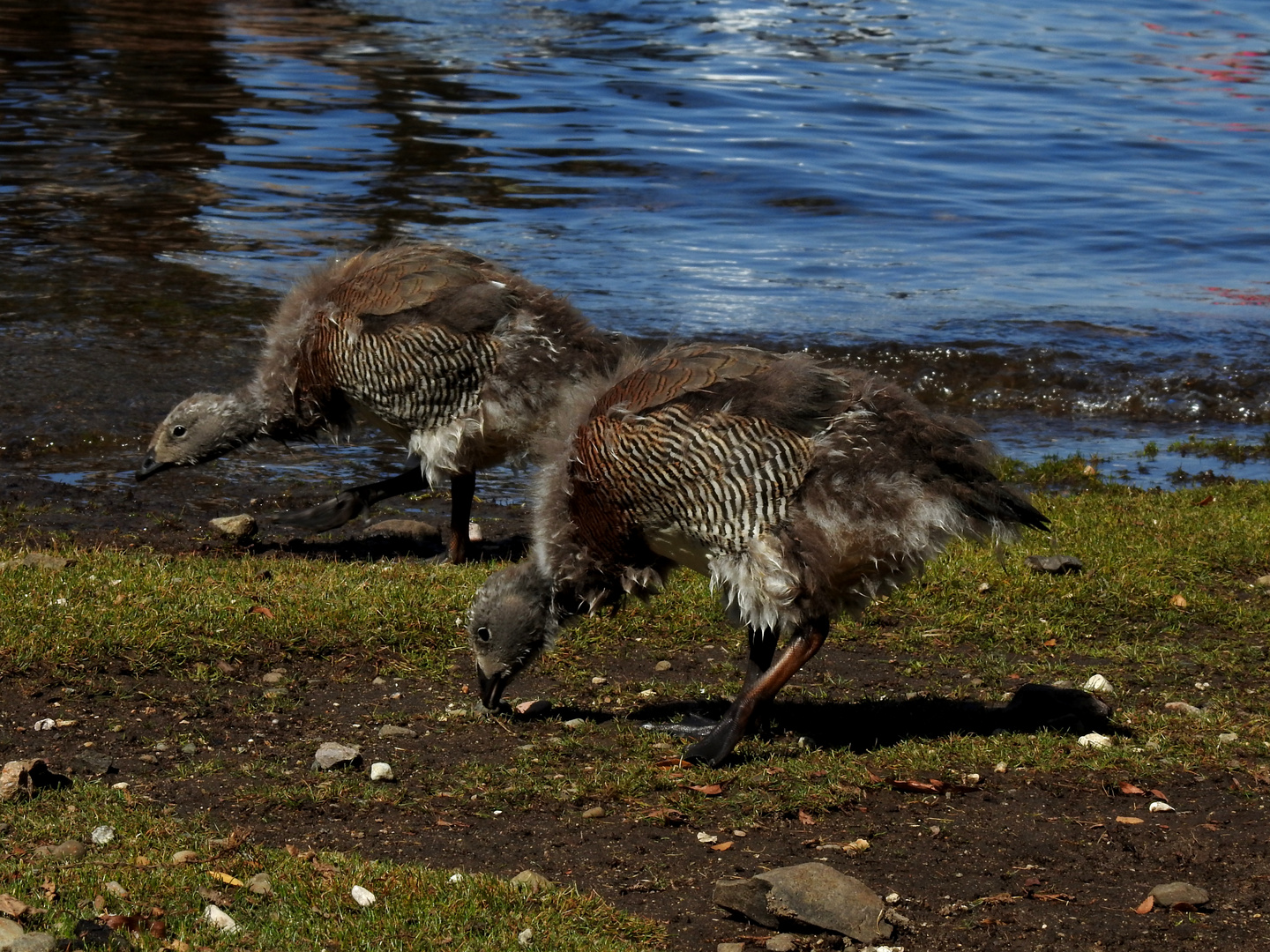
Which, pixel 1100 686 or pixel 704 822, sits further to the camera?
pixel 1100 686

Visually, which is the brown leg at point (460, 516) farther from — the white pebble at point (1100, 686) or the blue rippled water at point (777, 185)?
the blue rippled water at point (777, 185)

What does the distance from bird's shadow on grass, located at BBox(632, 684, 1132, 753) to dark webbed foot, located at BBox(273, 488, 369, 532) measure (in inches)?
140

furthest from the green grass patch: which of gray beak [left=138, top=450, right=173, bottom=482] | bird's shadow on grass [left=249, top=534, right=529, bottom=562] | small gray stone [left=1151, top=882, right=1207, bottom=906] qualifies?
gray beak [left=138, top=450, right=173, bottom=482]

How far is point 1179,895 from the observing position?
4.81 m

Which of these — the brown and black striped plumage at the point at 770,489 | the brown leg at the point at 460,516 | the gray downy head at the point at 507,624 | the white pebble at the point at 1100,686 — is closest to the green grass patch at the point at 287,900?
the brown and black striped plumage at the point at 770,489

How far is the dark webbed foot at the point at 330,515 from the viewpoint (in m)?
9.47

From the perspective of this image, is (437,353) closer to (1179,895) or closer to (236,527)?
(236,527)

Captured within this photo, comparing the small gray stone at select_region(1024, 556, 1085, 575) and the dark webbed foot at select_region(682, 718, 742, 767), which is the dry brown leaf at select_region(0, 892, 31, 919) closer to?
the dark webbed foot at select_region(682, 718, 742, 767)

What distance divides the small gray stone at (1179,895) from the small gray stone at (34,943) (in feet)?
11.3

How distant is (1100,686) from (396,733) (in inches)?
128

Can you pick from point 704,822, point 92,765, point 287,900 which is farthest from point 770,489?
point 92,765

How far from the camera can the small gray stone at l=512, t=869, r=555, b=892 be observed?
15.8 ft

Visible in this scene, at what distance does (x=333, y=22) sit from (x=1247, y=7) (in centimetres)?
2340

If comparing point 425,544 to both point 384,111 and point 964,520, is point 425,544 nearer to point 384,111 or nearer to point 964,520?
point 964,520
